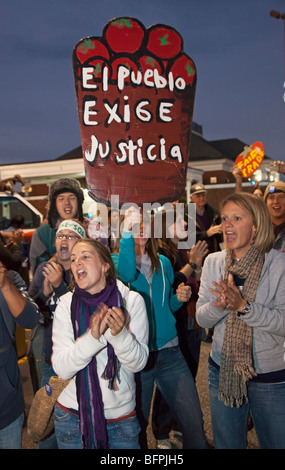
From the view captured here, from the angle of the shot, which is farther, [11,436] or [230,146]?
[230,146]

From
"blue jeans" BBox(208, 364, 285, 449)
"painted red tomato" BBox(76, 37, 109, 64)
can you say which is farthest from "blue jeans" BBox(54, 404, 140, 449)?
"painted red tomato" BBox(76, 37, 109, 64)

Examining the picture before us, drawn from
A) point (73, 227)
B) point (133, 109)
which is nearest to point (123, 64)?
point (133, 109)

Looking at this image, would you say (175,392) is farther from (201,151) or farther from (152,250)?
(201,151)

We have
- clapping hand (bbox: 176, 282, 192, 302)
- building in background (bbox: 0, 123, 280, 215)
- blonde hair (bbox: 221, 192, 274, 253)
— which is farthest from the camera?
building in background (bbox: 0, 123, 280, 215)

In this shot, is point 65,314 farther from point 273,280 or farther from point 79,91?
point 79,91

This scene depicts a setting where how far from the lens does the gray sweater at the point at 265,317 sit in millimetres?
2496

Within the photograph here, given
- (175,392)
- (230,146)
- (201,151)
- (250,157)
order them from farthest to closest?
1. (230,146)
2. (201,151)
3. (250,157)
4. (175,392)

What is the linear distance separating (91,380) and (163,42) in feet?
7.18

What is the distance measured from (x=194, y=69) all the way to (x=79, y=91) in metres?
0.79

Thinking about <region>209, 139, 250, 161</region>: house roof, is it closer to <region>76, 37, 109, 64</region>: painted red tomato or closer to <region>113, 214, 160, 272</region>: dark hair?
<region>113, 214, 160, 272</region>: dark hair

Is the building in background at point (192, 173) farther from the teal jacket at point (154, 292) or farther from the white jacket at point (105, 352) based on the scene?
the white jacket at point (105, 352)

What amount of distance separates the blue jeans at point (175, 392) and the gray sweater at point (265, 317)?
1.40 ft

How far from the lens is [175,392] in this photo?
3.04 meters

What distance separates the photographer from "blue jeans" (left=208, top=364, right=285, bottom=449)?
8.18ft
